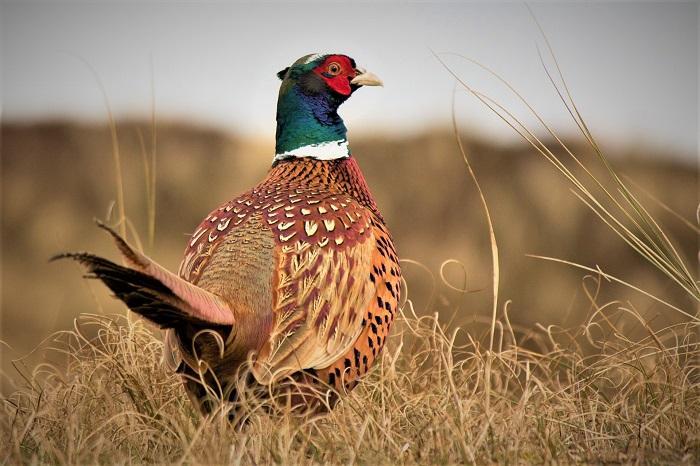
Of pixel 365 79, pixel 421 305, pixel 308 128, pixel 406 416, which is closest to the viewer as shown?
pixel 406 416

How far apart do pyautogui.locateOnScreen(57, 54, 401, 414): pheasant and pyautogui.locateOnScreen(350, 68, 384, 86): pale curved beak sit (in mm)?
526

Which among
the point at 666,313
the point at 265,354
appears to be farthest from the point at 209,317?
the point at 666,313

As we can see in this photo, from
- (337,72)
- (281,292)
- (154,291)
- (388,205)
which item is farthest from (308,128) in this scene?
(388,205)

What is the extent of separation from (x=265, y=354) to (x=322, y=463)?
1.51 feet

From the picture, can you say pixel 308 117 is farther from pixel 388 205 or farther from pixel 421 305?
pixel 388 205

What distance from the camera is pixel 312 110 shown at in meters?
3.77

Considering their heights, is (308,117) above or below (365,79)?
below

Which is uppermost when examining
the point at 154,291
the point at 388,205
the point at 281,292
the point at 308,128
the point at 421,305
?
the point at 308,128

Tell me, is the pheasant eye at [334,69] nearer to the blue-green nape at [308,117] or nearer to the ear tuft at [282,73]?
the blue-green nape at [308,117]

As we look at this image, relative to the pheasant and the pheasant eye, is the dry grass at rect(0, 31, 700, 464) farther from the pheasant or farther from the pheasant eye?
the pheasant eye

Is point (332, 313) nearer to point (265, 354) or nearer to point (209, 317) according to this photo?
point (265, 354)

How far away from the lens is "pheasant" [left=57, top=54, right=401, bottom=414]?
2.84 m

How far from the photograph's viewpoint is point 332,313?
315 cm

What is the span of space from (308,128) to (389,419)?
1.45m
